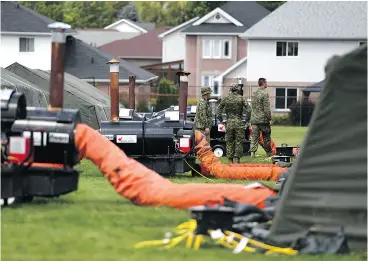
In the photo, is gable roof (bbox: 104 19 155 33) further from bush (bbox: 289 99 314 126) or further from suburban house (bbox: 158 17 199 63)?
bush (bbox: 289 99 314 126)

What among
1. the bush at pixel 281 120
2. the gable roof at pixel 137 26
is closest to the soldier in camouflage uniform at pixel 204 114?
the bush at pixel 281 120

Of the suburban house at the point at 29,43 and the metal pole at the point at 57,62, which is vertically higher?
the suburban house at the point at 29,43

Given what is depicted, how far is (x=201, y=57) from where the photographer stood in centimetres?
9175

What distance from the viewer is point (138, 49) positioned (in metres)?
112

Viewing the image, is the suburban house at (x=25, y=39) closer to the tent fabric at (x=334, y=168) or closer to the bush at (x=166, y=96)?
the bush at (x=166, y=96)

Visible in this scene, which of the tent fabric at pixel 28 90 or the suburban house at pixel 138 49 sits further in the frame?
the suburban house at pixel 138 49

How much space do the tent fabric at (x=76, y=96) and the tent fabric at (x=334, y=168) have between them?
2024cm

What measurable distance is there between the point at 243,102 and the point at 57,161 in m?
11.6

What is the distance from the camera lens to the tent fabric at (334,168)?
37.9 ft

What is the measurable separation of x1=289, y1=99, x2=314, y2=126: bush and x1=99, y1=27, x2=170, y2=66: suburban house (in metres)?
43.1

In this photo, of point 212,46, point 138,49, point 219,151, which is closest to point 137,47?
point 138,49

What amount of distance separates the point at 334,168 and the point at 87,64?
207ft

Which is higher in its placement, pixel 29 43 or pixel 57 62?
pixel 29 43

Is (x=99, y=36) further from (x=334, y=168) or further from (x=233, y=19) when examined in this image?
(x=334, y=168)
